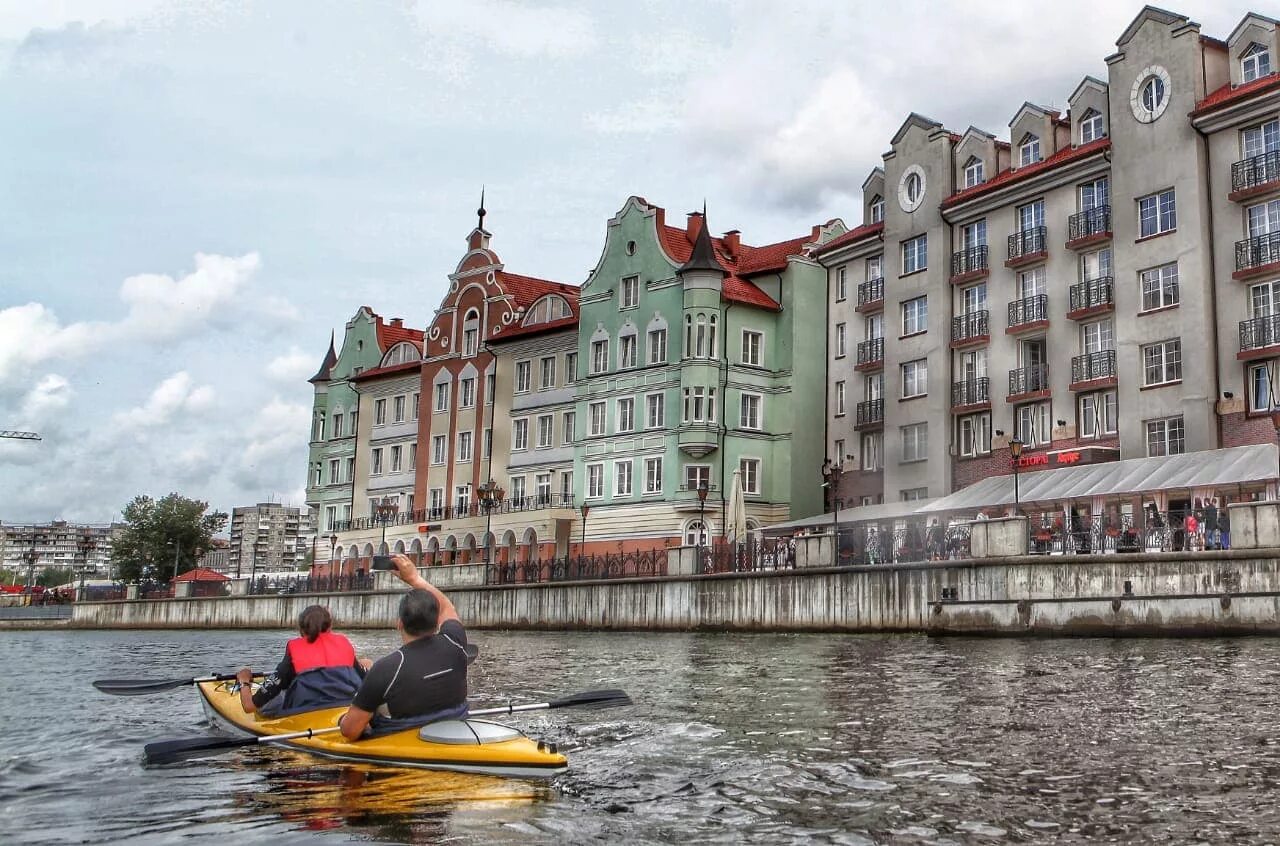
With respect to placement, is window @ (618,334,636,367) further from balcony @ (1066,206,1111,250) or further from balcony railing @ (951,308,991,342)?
balcony @ (1066,206,1111,250)

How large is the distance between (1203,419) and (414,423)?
46898 mm

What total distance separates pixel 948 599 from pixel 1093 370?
1343cm

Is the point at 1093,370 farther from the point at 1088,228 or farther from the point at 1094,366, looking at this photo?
the point at 1088,228

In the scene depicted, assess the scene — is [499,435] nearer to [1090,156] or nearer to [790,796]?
[1090,156]

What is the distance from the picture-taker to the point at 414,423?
75125 millimetres

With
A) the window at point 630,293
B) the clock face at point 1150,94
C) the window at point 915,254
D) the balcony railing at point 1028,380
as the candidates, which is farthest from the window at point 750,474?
the clock face at point 1150,94

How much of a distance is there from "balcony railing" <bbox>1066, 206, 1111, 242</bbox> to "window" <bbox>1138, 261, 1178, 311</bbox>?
252 cm

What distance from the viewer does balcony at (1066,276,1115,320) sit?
143ft

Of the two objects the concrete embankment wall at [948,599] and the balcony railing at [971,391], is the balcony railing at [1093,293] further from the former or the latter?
the concrete embankment wall at [948,599]

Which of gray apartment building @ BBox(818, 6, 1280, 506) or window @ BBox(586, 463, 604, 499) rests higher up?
gray apartment building @ BBox(818, 6, 1280, 506)

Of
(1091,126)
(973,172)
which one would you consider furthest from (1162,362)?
(973,172)

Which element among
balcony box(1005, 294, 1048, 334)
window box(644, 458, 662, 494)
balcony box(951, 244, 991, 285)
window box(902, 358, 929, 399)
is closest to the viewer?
balcony box(1005, 294, 1048, 334)

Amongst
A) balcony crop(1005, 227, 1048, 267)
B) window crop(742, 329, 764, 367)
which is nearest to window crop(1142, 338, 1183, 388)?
balcony crop(1005, 227, 1048, 267)

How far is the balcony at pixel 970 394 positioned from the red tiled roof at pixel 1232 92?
474 inches
